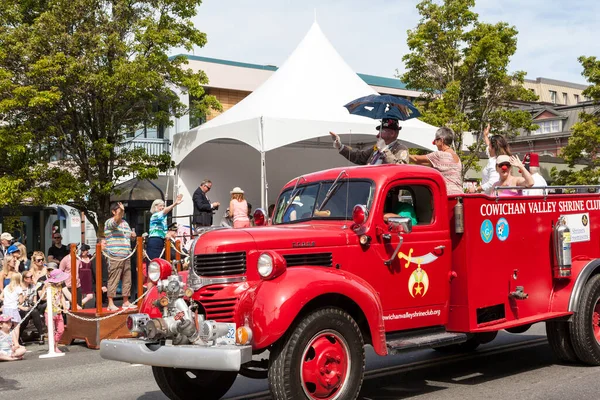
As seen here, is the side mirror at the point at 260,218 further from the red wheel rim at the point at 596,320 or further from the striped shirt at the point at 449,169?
the red wheel rim at the point at 596,320

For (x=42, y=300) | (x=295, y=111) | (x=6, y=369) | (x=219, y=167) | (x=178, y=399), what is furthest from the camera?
(x=219, y=167)

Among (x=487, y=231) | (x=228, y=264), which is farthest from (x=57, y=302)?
(x=487, y=231)

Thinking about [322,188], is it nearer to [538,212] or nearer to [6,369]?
[538,212]

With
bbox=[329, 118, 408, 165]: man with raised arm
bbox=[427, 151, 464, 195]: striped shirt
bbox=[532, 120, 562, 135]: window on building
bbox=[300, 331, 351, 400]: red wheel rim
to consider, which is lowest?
bbox=[300, 331, 351, 400]: red wheel rim

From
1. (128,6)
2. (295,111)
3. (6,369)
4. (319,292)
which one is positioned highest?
(128,6)

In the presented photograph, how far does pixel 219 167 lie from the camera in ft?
66.4

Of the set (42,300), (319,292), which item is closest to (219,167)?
(42,300)

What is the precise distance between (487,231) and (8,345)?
7259 millimetres

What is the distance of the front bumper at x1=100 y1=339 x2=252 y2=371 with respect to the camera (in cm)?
554

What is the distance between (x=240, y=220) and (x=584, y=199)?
8234 mm

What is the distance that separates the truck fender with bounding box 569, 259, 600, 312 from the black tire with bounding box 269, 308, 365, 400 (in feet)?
9.65

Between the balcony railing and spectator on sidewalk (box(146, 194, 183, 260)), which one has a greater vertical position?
the balcony railing

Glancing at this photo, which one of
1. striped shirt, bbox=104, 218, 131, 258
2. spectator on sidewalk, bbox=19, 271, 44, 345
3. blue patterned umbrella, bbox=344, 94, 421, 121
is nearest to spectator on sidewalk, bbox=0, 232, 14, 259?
spectator on sidewalk, bbox=19, 271, 44, 345

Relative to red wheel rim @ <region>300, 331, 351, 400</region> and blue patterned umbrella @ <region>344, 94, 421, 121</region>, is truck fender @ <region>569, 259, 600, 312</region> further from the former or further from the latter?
red wheel rim @ <region>300, 331, 351, 400</region>
